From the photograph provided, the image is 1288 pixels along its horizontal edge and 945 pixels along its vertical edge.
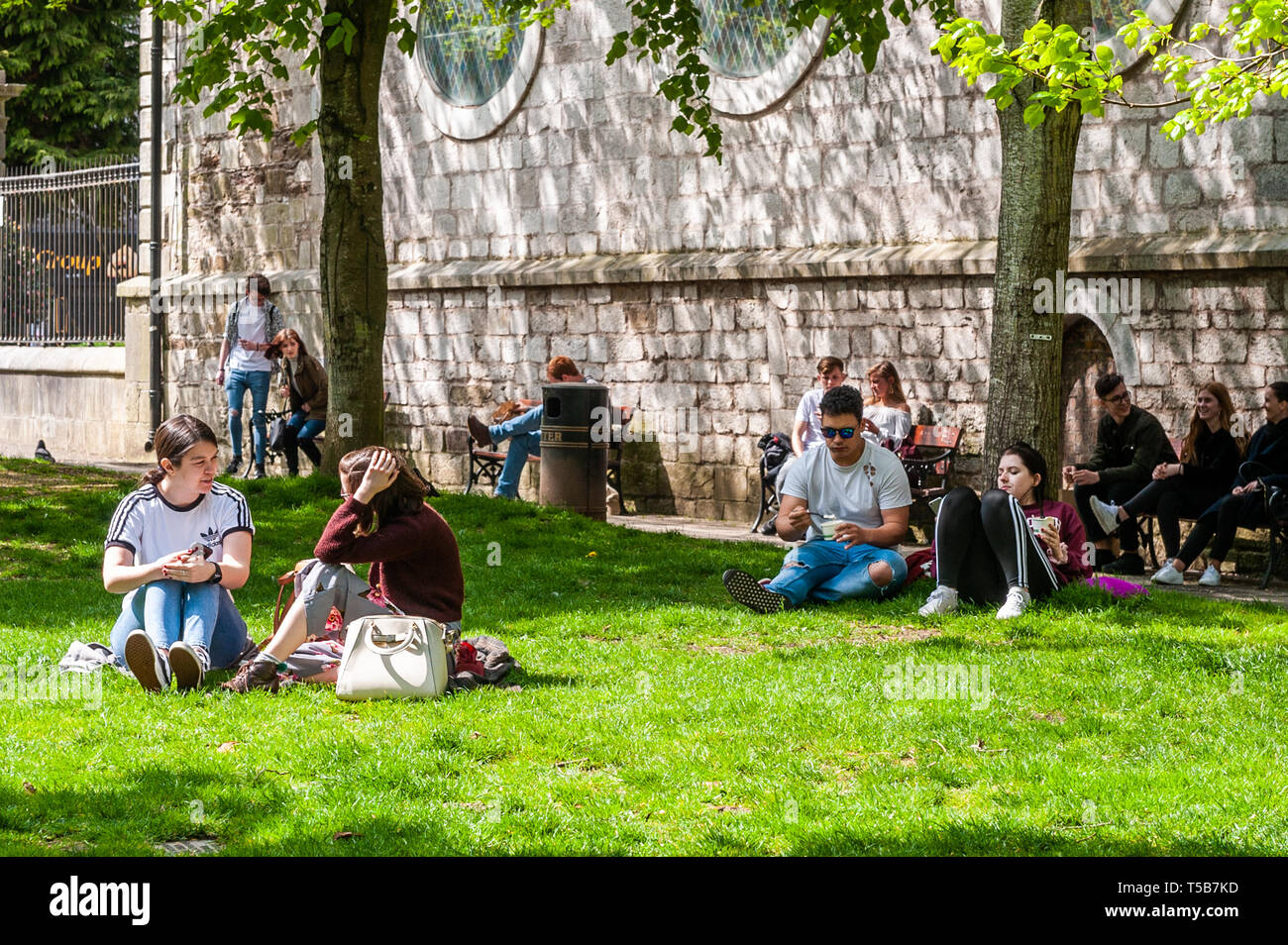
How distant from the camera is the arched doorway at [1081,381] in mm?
12406

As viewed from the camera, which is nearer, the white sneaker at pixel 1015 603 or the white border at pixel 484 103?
the white sneaker at pixel 1015 603

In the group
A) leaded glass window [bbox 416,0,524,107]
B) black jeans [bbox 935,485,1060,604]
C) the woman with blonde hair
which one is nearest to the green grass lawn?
black jeans [bbox 935,485,1060,604]

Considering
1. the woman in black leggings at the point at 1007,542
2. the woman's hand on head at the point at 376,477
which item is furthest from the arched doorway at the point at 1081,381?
the woman's hand on head at the point at 376,477

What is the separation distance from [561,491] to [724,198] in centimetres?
311

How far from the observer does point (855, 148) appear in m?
13.9

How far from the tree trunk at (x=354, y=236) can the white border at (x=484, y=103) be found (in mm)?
3826

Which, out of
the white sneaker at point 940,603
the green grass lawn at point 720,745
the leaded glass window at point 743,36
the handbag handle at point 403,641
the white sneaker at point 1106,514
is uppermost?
the leaded glass window at point 743,36

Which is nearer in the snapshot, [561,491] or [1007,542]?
[1007,542]

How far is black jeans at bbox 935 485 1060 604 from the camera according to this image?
862cm

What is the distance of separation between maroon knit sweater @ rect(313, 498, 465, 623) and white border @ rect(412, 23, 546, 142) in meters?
10.00

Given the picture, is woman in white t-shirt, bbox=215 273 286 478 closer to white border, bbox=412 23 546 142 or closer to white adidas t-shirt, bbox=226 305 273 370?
white adidas t-shirt, bbox=226 305 273 370

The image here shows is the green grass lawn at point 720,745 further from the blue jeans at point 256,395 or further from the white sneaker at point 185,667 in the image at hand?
the blue jeans at point 256,395
